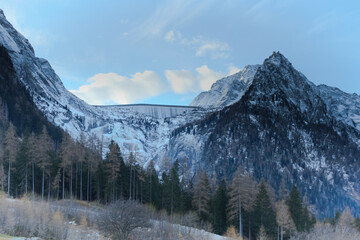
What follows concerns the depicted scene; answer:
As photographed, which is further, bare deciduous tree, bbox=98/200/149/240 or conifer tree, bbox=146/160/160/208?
conifer tree, bbox=146/160/160/208

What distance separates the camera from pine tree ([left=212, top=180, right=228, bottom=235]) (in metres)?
55.8

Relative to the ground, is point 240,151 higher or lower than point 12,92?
lower

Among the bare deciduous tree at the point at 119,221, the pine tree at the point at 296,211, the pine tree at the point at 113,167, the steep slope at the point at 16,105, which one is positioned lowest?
the pine tree at the point at 296,211

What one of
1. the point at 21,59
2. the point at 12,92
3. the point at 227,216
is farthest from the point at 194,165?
the point at 227,216

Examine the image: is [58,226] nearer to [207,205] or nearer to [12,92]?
[207,205]

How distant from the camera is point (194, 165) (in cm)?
18225

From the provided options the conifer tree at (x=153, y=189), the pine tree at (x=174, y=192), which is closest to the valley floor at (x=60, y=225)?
the pine tree at (x=174, y=192)

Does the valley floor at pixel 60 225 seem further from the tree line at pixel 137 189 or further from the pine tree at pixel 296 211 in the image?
the pine tree at pixel 296 211

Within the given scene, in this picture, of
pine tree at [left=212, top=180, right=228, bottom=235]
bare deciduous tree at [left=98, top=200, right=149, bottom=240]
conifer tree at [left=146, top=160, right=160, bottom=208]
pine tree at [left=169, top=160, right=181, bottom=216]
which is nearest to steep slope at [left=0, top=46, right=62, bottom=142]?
conifer tree at [left=146, top=160, right=160, bottom=208]

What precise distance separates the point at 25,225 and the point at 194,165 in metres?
150

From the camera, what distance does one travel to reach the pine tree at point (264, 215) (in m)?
55.5

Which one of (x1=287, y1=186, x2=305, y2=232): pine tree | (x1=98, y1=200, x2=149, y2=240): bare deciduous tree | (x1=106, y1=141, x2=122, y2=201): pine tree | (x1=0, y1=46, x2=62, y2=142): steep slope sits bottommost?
(x1=287, y1=186, x2=305, y2=232): pine tree

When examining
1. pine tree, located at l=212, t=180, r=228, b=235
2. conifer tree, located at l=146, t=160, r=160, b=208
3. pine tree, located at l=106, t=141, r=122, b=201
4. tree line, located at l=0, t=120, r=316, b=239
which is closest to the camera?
tree line, located at l=0, t=120, r=316, b=239

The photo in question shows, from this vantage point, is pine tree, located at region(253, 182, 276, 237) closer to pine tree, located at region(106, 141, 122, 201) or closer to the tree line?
the tree line
